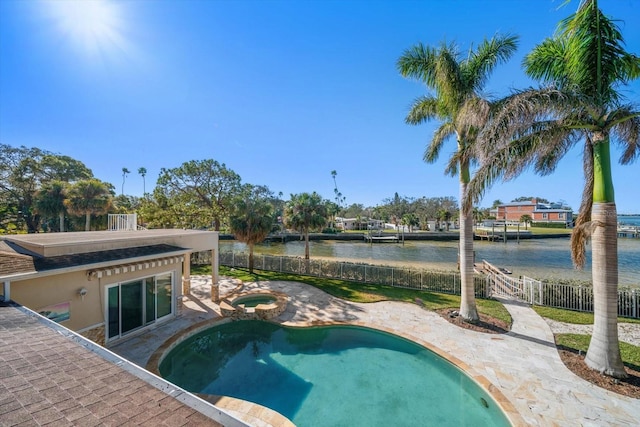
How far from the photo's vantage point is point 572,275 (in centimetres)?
2262

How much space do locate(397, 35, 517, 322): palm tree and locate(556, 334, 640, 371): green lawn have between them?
2515 mm

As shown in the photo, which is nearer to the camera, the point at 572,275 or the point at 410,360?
the point at 410,360

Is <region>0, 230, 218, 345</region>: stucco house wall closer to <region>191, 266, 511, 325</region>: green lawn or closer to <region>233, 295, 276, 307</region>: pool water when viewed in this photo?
<region>233, 295, 276, 307</region>: pool water

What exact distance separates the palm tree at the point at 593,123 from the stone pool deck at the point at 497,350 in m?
1.31

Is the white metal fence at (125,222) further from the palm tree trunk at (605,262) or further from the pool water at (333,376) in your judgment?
the palm tree trunk at (605,262)

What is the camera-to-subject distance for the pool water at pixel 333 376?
19.0ft

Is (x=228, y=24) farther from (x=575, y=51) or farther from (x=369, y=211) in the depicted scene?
(x=369, y=211)

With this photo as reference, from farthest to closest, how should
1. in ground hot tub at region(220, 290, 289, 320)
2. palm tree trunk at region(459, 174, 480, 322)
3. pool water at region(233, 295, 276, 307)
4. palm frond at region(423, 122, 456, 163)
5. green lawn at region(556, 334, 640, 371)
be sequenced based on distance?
1. pool water at region(233, 295, 276, 307)
2. in ground hot tub at region(220, 290, 289, 320)
3. palm frond at region(423, 122, 456, 163)
4. palm tree trunk at region(459, 174, 480, 322)
5. green lawn at region(556, 334, 640, 371)

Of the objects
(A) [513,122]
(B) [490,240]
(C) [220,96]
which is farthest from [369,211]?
(A) [513,122]

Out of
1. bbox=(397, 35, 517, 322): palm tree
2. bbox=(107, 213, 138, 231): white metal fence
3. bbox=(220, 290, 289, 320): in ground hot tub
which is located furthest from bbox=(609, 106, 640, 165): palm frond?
bbox=(107, 213, 138, 231): white metal fence

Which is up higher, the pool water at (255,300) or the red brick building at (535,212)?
the red brick building at (535,212)

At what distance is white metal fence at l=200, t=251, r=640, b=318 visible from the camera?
11070mm

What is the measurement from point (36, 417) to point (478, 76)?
502 inches

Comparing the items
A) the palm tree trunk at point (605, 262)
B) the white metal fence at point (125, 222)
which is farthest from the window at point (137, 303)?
the palm tree trunk at point (605, 262)
